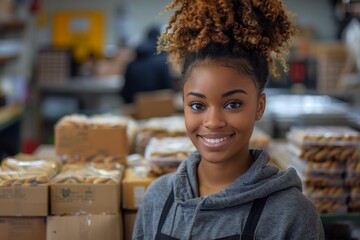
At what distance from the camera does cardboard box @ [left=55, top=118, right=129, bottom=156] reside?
247cm

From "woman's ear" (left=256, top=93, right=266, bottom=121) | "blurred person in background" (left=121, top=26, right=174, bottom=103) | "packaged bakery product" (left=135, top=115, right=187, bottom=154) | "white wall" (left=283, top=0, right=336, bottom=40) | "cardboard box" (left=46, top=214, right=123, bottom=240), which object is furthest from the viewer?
"white wall" (left=283, top=0, right=336, bottom=40)

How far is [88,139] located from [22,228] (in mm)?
543

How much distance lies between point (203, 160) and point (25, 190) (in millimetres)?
694

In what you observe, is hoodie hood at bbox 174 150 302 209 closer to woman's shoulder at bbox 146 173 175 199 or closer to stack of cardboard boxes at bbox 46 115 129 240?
woman's shoulder at bbox 146 173 175 199

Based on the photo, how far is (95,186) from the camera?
2.10 metres

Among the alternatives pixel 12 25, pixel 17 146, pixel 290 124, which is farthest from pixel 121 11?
pixel 290 124

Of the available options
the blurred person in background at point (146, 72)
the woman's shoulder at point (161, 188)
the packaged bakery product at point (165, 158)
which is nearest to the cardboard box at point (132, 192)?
the packaged bakery product at point (165, 158)

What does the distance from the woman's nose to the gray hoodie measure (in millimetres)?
173

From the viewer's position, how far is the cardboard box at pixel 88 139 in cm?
247

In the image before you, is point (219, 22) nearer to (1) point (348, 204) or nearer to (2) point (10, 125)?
(1) point (348, 204)

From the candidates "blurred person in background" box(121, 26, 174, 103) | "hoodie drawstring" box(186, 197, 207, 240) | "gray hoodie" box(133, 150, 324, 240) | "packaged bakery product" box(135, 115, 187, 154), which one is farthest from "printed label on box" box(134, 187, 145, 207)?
"blurred person in background" box(121, 26, 174, 103)

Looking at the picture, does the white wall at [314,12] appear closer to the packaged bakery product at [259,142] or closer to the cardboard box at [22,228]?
the packaged bakery product at [259,142]

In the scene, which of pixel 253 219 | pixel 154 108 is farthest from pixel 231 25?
pixel 154 108

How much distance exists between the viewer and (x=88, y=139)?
8.13ft
